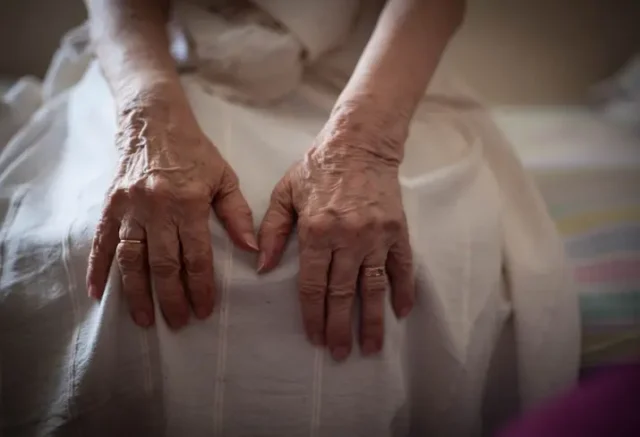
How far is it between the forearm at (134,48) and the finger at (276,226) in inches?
6.8

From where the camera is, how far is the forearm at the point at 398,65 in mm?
623

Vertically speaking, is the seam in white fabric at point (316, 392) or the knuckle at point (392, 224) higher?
the knuckle at point (392, 224)

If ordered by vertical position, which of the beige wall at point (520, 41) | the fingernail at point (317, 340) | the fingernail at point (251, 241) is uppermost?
the beige wall at point (520, 41)

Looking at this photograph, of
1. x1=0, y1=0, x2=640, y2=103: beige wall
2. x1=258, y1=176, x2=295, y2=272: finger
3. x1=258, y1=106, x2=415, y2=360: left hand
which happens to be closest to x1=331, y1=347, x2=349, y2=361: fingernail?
→ x1=258, y1=106, x2=415, y2=360: left hand

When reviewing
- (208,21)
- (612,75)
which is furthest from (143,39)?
(612,75)

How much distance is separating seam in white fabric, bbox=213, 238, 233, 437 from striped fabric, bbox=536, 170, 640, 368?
416mm

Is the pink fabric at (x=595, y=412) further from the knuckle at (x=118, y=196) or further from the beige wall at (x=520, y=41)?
→ the beige wall at (x=520, y=41)

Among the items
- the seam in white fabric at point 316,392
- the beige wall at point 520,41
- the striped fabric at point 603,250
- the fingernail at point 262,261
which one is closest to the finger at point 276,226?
the fingernail at point 262,261

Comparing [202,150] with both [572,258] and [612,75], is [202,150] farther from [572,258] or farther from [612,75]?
[612,75]

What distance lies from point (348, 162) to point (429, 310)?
180mm

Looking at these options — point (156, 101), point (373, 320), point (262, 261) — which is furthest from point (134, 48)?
point (373, 320)

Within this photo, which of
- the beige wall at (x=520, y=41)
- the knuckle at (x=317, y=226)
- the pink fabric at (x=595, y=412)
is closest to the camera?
the pink fabric at (x=595, y=412)

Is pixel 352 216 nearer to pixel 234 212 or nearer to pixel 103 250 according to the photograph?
pixel 234 212

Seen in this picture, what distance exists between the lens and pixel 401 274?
0.57 meters
